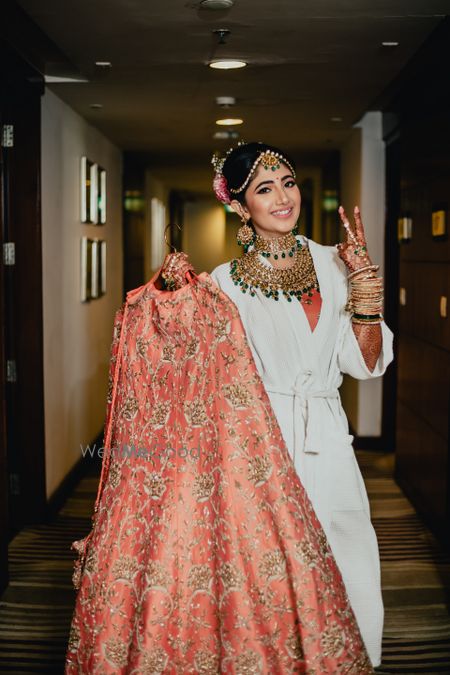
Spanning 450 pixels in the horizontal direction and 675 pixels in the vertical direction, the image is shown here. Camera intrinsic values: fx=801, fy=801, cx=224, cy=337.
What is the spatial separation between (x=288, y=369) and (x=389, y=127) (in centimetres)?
386

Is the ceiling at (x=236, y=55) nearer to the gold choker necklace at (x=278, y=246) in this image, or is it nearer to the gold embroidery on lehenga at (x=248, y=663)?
the gold choker necklace at (x=278, y=246)

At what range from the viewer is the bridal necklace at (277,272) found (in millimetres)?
2361

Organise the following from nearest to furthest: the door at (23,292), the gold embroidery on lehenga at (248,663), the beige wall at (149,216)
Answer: the gold embroidery on lehenga at (248,663), the door at (23,292), the beige wall at (149,216)

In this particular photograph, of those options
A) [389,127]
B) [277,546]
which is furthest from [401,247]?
[277,546]

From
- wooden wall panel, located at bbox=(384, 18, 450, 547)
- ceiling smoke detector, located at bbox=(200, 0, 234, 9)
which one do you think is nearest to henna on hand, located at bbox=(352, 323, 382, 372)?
ceiling smoke detector, located at bbox=(200, 0, 234, 9)

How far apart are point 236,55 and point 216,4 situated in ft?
2.49

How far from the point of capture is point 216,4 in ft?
9.93

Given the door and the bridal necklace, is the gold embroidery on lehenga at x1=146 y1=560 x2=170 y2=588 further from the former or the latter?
the door

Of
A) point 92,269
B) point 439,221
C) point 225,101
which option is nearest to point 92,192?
point 92,269

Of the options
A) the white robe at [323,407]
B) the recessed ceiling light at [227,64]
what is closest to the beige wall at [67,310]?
the recessed ceiling light at [227,64]

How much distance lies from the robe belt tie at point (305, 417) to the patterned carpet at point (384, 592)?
1.08m

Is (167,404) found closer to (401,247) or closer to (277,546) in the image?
(277,546)

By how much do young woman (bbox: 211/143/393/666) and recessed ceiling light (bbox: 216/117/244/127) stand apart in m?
3.30

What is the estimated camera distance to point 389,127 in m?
5.73
